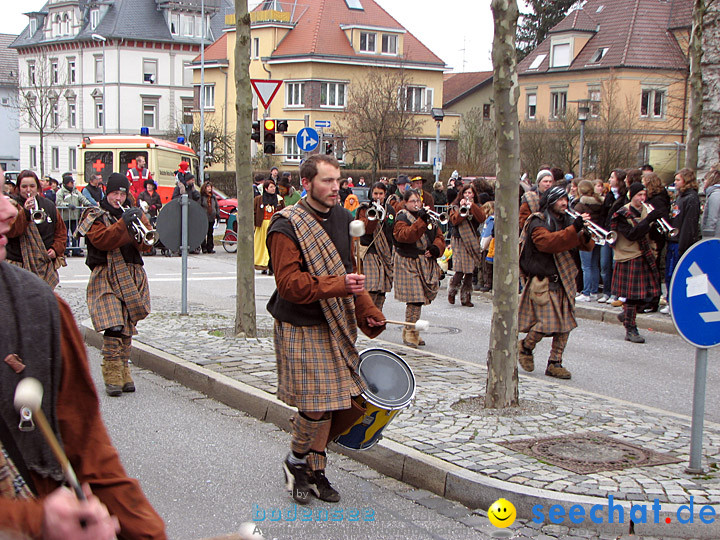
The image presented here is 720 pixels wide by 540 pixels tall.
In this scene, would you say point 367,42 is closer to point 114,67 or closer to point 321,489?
point 114,67

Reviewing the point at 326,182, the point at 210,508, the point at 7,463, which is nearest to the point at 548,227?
the point at 326,182

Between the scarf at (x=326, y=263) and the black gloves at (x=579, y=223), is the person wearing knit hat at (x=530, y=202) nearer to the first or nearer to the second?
the black gloves at (x=579, y=223)

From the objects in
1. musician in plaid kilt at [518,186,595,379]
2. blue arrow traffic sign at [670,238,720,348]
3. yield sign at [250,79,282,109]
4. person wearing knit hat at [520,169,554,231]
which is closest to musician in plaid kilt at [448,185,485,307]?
person wearing knit hat at [520,169,554,231]

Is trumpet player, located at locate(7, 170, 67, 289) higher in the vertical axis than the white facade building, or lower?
lower

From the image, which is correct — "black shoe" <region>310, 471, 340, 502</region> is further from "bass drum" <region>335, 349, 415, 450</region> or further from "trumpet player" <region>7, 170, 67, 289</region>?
"trumpet player" <region>7, 170, 67, 289</region>

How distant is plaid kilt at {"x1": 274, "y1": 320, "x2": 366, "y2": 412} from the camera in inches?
197

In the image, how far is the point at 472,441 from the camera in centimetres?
603

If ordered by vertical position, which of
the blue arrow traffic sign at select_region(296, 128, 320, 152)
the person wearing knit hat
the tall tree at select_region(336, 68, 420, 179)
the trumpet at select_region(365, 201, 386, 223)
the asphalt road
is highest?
the tall tree at select_region(336, 68, 420, 179)

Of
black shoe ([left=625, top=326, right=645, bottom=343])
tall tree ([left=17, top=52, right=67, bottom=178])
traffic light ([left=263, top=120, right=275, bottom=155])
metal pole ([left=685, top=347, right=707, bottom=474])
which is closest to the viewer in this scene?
metal pole ([left=685, top=347, right=707, bottom=474])

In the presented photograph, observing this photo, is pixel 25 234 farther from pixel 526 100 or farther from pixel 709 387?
pixel 526 100

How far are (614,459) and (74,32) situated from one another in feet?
244

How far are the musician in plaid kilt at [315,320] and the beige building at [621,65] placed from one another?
43577mm

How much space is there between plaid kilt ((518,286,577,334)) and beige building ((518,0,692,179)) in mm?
39833

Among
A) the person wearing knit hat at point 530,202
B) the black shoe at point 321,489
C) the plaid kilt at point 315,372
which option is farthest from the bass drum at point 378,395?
the person wearing knit hat at point 530,202
